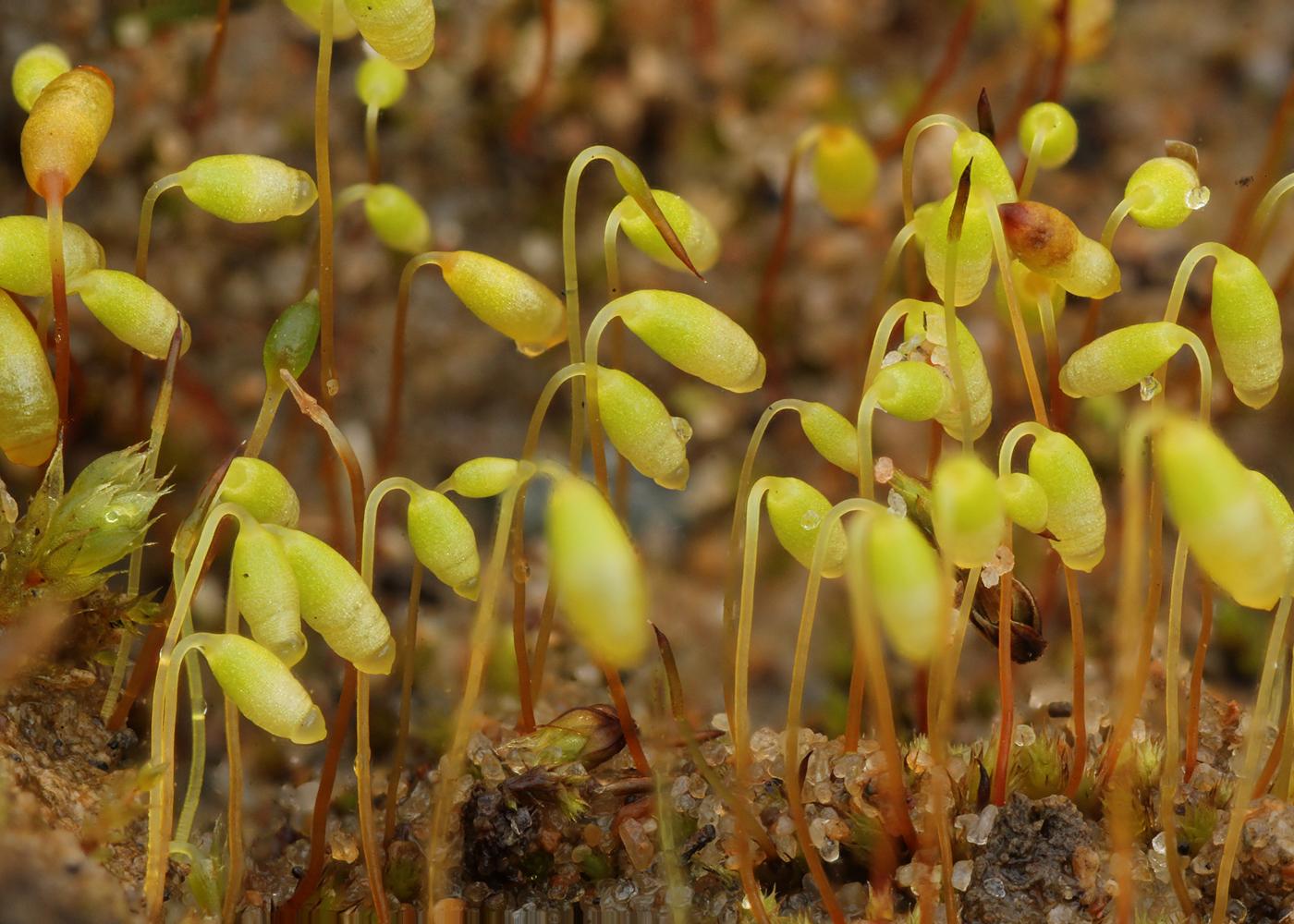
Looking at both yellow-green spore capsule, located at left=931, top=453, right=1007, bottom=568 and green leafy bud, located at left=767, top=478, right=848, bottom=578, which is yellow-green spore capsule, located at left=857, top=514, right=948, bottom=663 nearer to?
yellow-green spore capsule, located at left=931, top=453, right=1007, bottom=568

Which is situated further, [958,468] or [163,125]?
[163,125]

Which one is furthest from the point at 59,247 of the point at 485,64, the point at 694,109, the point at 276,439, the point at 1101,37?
the point at 1101,37

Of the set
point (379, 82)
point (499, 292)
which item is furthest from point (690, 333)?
point (379, 82)

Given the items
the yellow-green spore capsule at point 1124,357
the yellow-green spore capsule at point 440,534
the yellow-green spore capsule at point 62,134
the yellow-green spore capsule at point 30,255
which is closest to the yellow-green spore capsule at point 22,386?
the yellow-green spore capsule at point 30,255

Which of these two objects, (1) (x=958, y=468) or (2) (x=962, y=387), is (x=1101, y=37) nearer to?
(2) (x=962, y=387)

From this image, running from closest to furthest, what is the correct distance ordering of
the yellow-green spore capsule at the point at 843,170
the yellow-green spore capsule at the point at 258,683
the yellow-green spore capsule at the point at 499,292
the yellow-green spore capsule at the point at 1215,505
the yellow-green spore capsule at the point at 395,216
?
the yellow-green spore capsule at the point at 1215,505
the yellow-green spore capsule at the point at 258,683
the yellow-green spore capsule at the point at 499,292
the yellow-green spore capsule at the point at 395,216
the yellow-green spore capsule at the point at 843,170

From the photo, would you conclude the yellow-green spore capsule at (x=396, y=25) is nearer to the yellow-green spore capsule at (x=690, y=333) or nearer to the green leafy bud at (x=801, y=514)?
the yellow-green spore capsule at (x=690, y=333)

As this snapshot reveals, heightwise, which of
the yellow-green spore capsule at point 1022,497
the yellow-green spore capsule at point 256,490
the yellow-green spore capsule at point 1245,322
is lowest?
the yellow-green spore capsule at point 256,490
